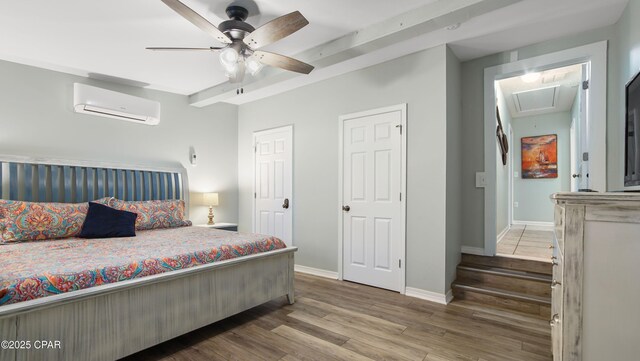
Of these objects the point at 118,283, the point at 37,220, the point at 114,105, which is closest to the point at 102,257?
the point at 118,283

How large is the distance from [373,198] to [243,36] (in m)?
2.23

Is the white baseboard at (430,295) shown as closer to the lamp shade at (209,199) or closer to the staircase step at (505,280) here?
the staircase step at (505,280)

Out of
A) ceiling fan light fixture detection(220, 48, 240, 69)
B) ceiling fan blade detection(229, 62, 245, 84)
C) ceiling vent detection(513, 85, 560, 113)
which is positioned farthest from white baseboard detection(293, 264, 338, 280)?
ceiling vent detection(513, 85, 560, 113)

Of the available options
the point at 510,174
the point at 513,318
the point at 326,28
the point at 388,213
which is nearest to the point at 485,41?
the point at 326,28

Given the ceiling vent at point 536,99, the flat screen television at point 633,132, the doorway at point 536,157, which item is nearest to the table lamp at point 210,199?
the flat screen television at point 633,132

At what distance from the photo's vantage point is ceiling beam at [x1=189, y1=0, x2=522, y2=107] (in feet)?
7.24

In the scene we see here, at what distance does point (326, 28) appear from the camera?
2801 mm

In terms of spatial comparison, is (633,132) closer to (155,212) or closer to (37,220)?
(155,212)

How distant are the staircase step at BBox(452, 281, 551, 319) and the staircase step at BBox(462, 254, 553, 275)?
12.0 inches

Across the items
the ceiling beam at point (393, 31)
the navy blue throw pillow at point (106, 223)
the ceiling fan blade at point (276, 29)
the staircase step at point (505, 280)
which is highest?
the ceiling beam at point (393, 31)

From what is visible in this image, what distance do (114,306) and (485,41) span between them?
3.84 meters

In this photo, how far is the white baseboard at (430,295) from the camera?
10.2ft

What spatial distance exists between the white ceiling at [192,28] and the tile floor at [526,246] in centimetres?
232

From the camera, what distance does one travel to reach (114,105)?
12.6 feet
